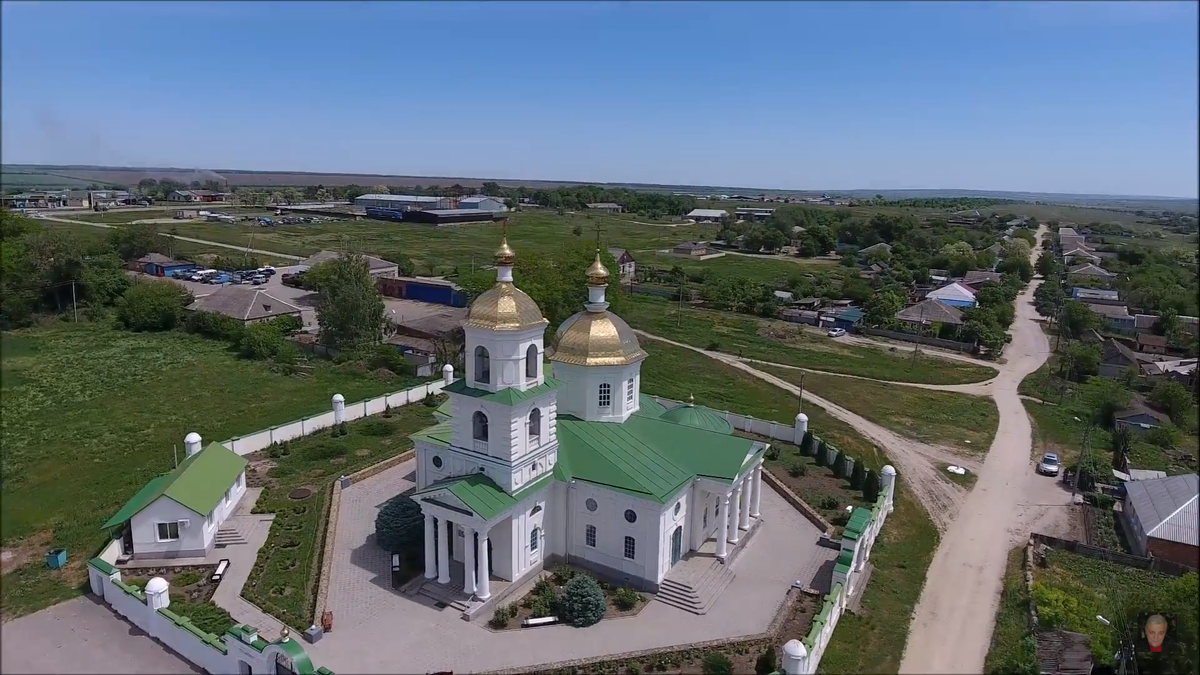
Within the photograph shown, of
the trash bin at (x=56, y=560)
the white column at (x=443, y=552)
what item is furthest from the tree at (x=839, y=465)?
the trash bin at (x=56, y=560)

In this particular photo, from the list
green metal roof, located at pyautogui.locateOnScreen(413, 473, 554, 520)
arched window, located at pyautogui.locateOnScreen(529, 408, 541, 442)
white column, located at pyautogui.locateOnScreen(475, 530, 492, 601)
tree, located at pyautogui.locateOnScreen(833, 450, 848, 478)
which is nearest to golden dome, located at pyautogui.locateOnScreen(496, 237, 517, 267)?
arched window, located at pyautogui.locateOnScreen(529, 408, 541, 442)

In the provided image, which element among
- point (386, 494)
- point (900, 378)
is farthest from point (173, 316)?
point (900, 378)

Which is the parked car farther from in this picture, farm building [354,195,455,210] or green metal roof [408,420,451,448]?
farm building [354,195,455,210]

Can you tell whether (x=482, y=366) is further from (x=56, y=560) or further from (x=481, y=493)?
(x=56, y=560)

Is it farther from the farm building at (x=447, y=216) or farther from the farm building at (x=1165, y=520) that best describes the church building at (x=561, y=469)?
the farm building at (x=447, y=216)

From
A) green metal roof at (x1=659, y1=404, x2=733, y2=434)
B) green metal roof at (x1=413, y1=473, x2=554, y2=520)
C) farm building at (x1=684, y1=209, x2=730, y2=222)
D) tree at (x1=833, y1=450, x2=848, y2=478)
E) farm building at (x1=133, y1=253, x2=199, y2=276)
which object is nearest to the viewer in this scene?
green metal roof at (x1=413, y1=473, x2=554, y2=520)

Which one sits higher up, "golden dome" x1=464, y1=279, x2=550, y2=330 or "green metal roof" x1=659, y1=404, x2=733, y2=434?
"golden dome" x1=464, y1=279, x2=550, y2=330
